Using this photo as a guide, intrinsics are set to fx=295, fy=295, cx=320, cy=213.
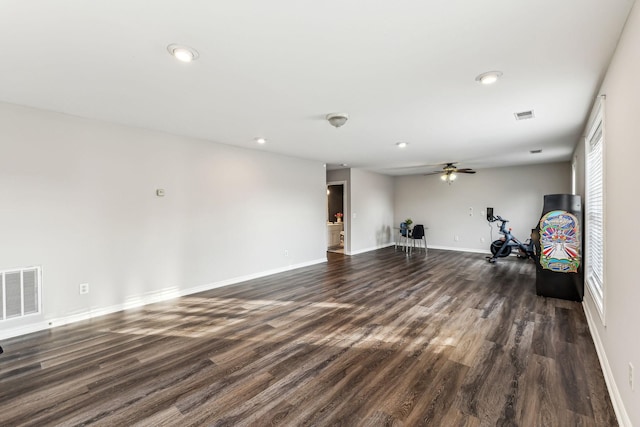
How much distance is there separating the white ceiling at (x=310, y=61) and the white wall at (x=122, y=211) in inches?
16.1

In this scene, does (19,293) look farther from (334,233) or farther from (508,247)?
(508,247)

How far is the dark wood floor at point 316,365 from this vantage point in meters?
1.92

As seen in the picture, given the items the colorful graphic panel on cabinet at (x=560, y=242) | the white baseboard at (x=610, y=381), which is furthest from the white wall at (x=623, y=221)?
the colorful graphic panel on cabinet at (x=560, y=242)

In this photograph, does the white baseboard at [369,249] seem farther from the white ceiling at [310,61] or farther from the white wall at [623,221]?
the white wall at [623,221]

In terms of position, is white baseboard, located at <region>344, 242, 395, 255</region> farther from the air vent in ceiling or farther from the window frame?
the air vent in ceiling

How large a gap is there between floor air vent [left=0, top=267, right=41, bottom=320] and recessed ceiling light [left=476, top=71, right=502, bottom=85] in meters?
4.86

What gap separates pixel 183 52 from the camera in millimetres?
2082

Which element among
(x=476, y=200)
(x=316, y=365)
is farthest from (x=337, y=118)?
(x=476, y=200)

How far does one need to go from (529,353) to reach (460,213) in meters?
6.65

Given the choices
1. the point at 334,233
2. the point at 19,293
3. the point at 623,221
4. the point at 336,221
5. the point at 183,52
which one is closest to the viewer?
the point at 623,221

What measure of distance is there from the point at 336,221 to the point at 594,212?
7.42m

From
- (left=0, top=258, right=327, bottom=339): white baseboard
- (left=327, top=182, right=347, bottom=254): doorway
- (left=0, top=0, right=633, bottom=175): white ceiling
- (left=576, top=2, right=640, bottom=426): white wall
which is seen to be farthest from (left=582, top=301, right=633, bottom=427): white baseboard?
(left=327, top=182, right=347, bottom=254): doorway

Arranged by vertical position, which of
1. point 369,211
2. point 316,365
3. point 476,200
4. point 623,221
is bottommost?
point 316,365

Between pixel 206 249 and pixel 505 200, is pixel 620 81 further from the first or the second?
pixel 505 200
